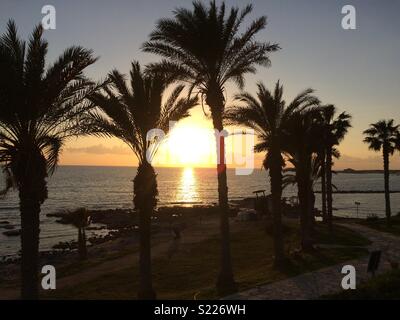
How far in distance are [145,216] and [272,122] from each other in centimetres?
903

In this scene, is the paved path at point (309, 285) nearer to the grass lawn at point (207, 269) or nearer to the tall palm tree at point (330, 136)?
the grass lawn at point (207, 269)

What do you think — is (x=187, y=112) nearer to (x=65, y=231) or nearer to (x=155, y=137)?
(x=155, y=137)

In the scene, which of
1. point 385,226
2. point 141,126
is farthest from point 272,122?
point 385,226

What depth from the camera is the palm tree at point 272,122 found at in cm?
2167

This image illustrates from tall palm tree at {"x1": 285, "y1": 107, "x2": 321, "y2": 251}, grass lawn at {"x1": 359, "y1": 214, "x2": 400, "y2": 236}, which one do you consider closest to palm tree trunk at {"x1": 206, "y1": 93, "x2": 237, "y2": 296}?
tall palm tree at {"x1": 285, "y1": 107, "x2": 321, "y2": 251}

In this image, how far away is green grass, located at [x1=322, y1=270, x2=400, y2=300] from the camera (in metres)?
12.0

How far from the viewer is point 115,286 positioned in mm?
22562

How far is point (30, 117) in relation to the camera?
42.1 ft

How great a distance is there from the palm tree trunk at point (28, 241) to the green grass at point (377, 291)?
8.72m

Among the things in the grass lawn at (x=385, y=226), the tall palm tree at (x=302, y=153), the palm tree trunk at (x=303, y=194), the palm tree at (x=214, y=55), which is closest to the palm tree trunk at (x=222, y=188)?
the palm tree at (x=214, y=55)

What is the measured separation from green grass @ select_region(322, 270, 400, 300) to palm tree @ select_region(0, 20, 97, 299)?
8975 millimetres

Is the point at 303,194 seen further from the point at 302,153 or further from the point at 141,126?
the point at 141,126
